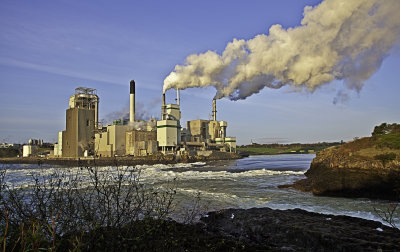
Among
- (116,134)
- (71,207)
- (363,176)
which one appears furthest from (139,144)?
(71,207)

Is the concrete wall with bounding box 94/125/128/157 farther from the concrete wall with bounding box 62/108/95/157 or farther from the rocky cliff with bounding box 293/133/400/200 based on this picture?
the rocky cliff with bounding box 293/133/400/200

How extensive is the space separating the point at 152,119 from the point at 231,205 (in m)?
66.8

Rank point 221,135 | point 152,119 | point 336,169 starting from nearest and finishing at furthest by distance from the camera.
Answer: point 336,169
point 152,119
point 221,135

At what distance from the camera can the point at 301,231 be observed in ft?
21.6

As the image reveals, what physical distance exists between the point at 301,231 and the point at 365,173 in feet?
36.6

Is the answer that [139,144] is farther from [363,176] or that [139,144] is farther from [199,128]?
[363,176]

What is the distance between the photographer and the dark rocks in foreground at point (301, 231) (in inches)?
231

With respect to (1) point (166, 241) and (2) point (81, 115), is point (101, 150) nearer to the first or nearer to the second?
(2) point (81, 115)

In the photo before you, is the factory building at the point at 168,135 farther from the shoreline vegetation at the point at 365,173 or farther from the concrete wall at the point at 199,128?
the shoreline vegetation at the point at 365,173

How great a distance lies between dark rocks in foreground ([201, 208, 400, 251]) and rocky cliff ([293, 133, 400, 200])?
676 centimetres

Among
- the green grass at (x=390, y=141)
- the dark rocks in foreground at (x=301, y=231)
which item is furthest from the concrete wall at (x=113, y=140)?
the dark rocks in foreground at (x=301, y=231)

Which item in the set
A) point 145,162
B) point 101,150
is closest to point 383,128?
point 145,162

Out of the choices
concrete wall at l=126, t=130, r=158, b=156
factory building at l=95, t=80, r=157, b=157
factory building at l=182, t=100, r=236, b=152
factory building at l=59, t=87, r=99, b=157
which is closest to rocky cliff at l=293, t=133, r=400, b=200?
concrete wall at l=126, t=130, r=158, b=156

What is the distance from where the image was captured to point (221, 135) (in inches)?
3647
